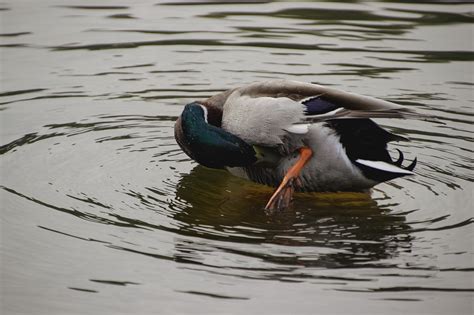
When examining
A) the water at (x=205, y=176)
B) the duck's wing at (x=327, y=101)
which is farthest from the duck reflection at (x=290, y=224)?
the duck's wing at (x=327, y=101)

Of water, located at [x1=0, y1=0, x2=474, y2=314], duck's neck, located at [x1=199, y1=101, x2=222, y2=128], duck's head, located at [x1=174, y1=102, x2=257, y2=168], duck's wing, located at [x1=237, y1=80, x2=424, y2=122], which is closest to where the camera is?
water, located at [x1=0, y1=0, x2=474, y2=314]

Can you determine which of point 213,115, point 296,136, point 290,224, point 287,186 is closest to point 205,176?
point 213,115

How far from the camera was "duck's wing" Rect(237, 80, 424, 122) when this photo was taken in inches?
216

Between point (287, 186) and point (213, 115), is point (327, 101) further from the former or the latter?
point (213, 115)

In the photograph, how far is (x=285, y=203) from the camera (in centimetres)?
579

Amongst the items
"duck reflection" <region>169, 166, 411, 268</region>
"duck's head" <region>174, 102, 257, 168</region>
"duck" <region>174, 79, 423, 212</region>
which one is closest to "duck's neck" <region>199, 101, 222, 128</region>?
"duck" <region>174, 79, 423, 212</region>

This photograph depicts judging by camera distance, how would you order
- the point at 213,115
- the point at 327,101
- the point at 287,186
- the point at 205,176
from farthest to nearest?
the point at 205,176 < the point at 213,115 < the point at 287,186 < the point at 327,101

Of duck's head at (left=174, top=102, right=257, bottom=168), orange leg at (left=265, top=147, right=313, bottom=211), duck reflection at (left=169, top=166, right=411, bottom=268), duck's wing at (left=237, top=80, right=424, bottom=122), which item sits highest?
duck's wing at (left=237, top=80, right=424, bottom=122)

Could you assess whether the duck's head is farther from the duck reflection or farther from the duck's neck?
the duck reflection

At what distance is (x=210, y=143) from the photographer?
5.61 m

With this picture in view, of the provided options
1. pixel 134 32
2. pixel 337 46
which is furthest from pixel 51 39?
pixel 337 46

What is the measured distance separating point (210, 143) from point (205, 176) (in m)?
0.90

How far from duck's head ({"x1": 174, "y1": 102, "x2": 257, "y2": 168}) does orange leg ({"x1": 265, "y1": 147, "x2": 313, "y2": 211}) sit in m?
0.23

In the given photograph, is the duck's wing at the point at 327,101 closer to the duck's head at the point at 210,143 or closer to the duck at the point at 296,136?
the duck at the point at 296,136
